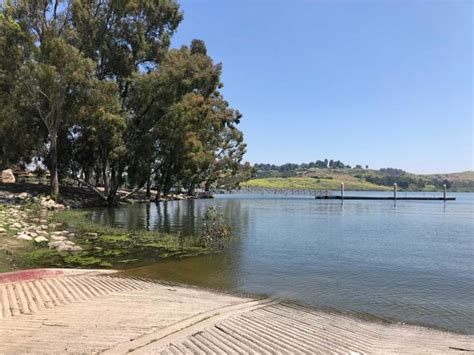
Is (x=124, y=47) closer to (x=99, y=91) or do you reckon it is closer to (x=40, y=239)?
(x=99, y=91)

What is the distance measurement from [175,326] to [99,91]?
38.7 meters

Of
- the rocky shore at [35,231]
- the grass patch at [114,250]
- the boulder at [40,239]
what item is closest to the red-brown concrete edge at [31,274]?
the grass patch at [114,250]

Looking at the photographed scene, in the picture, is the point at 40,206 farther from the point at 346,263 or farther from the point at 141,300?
the point at 141,300

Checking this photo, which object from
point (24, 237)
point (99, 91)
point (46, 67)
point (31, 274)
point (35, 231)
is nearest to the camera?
point (31, 274)

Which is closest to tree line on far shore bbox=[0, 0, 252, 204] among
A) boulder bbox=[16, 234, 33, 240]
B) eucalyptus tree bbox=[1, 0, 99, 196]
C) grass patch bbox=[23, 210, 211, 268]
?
eucalyptus tree bbox=[1, 0, 99, 196]

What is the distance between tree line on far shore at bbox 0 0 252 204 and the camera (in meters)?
41.0

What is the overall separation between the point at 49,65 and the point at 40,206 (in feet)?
41.9

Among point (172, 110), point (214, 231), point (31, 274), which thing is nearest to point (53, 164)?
point (172, 110)

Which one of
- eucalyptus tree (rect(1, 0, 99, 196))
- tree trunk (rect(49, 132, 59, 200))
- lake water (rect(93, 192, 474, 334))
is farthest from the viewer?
tree trunk (rect(49, 132, 59, 200))

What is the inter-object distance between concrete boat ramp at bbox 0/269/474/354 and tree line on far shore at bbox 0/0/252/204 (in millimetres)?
33729

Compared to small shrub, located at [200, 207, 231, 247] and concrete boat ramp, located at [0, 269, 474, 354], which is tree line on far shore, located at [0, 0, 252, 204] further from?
concrete boat ramp, located at [0, 269, 474, 354]

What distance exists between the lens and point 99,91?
4331 cm

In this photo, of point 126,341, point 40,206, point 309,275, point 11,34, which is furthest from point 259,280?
point 11,34

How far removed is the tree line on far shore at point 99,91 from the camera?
4100cm
